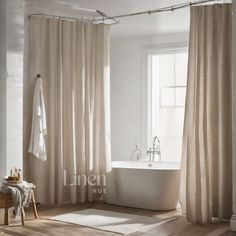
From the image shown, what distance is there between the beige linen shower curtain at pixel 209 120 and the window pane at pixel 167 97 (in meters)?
2.21

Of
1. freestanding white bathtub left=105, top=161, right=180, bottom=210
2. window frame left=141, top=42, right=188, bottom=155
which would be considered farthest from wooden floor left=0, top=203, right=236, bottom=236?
window frame left=141, top=42, right=188, bottom=155

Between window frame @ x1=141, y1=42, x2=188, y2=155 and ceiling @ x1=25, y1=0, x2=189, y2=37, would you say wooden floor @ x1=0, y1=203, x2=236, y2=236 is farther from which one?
ceiling @ x1=25, y1=0, x2=189, y2=37

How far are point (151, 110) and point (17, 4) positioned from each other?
9.50 ft

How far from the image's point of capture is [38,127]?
17.8ft

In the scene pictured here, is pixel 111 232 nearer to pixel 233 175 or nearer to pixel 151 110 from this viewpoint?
pixel 233 175

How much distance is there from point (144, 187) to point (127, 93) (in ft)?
7.44

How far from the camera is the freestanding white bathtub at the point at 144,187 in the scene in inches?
207

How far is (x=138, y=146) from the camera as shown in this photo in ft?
23.5

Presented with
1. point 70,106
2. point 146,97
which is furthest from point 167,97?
point 70,106

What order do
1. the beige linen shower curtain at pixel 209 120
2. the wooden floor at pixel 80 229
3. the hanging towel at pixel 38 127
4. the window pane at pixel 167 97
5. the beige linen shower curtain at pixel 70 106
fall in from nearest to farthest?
the wooden floor at pixel 80 229 → the beige linen shower curtain at pixel 209 120 → the hanging towel at pixel 38 127 → the beige linen shower curtain at pixel 70 106 → the window pane at pixel 167 97

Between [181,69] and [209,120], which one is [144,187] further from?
[181,69]

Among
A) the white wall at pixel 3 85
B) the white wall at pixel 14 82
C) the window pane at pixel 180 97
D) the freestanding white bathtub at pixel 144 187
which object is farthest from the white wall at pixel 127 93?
the white wall at pixel 3 85

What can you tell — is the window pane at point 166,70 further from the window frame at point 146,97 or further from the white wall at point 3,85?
the white wall at point 3,85

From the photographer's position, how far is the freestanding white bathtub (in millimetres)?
5270
